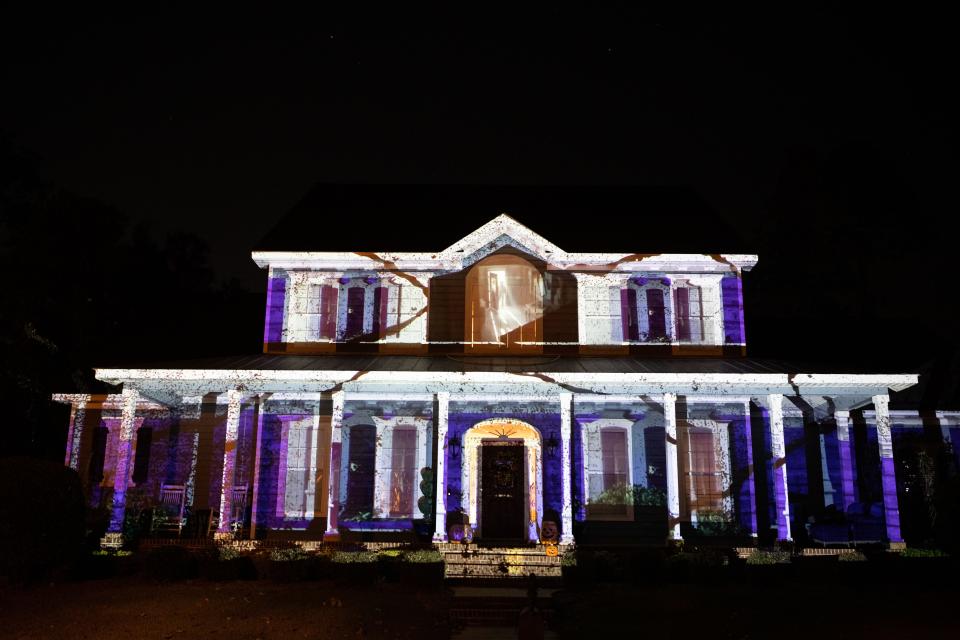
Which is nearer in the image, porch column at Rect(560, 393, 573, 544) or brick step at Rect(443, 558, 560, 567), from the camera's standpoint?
brick step at Rect(443, 558, 560, 567)

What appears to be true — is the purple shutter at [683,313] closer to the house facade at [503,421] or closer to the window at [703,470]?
the house facade at [503,421]

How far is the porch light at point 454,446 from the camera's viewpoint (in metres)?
→ 16.8

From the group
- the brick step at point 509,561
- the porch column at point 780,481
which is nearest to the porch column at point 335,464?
the brick step at point 509,561

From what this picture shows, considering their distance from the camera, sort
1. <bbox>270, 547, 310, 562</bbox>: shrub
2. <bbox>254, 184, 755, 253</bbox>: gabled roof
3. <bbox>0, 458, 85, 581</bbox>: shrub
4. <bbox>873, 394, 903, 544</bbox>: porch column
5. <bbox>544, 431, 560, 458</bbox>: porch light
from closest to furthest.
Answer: <bbox>0, 458, 85, 581</bbox>: shrub < <bbox>270, 547, 310, 562</bbox>: shrub < <bbox>873, 394, 903, 544</bbox>: porch column < <bbox>544, 431, 560, 458</bbox>: porch light < <bbox>254, 184, 755, 253</bbox>: gabled roof

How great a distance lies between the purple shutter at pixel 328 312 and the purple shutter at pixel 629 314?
264 inches

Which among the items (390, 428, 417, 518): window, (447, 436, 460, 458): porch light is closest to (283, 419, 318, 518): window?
(390, 428, 417, 518): window

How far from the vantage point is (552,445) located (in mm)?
16938

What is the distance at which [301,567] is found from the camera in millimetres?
12875

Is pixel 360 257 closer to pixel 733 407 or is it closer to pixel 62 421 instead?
pixel 733 407

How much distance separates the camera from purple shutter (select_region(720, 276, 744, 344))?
1708 cm

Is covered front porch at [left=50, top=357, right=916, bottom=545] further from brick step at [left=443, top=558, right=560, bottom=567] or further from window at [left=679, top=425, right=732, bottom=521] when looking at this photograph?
brick step at [left=443, top=558, right=560, bottom=567]

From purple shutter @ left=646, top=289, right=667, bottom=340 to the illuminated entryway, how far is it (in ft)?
11.7

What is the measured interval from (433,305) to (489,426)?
3091 mm

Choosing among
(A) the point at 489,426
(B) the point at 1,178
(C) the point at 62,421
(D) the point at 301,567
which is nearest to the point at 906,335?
(A) the point at 489,426
